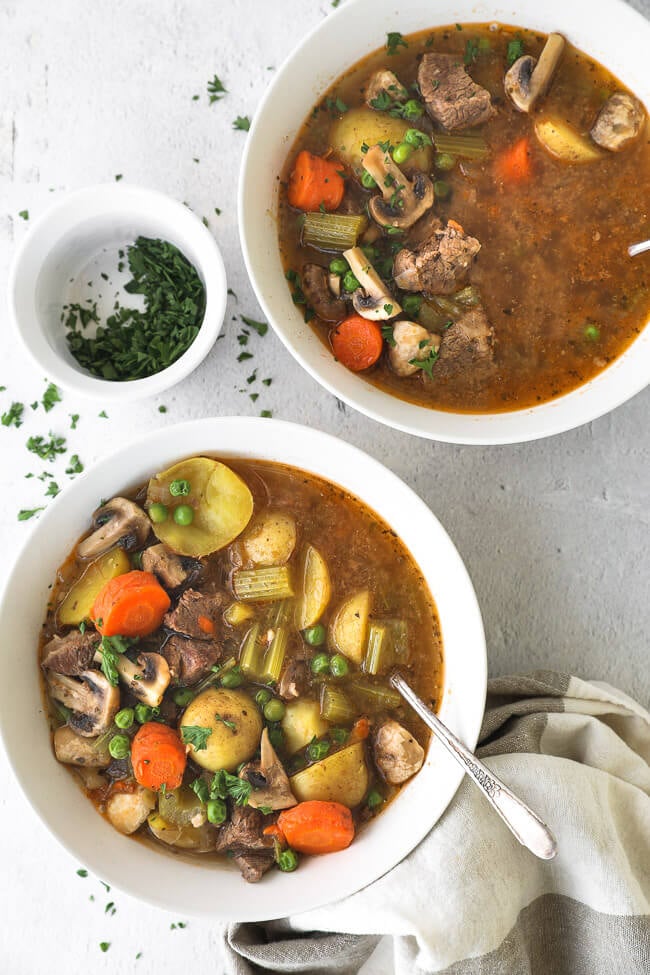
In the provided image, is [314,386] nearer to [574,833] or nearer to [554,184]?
[554,184]

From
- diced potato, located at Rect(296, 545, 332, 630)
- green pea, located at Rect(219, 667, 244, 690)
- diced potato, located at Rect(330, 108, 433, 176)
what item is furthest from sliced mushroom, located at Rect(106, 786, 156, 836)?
diced potato, located at Rect(330, 108, 433, 176)

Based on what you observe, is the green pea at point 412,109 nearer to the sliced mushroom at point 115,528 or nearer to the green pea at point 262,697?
the sliced mushroom at point 115,528

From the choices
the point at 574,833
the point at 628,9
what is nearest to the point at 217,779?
the point at 574,833

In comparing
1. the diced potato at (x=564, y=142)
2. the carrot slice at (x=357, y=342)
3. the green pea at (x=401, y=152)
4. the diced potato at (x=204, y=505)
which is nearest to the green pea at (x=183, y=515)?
the diced potato at (x=204, y=505)

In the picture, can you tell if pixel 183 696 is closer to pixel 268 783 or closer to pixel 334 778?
pixel 268 783

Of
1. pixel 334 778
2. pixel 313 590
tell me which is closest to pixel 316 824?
pixel 334 778
